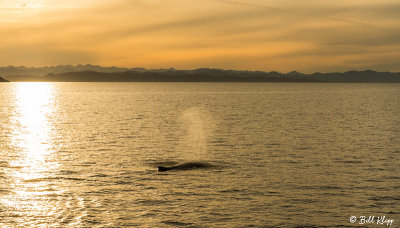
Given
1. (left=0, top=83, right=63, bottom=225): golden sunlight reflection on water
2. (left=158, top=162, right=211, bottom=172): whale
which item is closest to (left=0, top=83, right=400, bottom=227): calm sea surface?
(left=0, top=83, right=63, bottom=225): golden sunlight reflection on water

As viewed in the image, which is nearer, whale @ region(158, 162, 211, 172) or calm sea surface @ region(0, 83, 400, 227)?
calm sea surface @ region(0, 83, 400, 227)

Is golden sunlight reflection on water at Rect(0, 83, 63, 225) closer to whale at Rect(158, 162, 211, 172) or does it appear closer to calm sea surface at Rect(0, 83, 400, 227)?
calm sea surface at Rect(0, 83, 400, 227)

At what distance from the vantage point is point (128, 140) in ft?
214

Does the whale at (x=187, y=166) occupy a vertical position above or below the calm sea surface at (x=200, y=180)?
above

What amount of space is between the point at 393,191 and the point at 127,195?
67.8 ft

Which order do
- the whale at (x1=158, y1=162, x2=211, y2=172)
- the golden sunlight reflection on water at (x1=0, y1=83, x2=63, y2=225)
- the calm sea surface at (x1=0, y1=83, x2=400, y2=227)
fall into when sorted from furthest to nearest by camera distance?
the whale at (x1=158, y1=162, x2=211, y2=172)
the golden sunlight reflection on water at (x1=0, y1=83, x2=63, y2=225)
the calm sea surface at (x1=0, y1=83, x2=400, y2=227)

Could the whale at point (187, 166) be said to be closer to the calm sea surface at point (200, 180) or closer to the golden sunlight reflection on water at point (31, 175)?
the calm sea surface at point (200, 180)

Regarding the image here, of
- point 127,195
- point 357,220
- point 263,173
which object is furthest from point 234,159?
point 357,220

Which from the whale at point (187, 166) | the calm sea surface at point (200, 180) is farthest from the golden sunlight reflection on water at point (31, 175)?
the whale at point (187, 166)

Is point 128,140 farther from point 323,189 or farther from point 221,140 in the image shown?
point 323,189

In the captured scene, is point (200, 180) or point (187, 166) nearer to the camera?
point (200, 180)

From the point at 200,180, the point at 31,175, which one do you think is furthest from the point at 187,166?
the point at 31,175

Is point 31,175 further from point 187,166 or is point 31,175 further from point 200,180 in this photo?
point 200,180

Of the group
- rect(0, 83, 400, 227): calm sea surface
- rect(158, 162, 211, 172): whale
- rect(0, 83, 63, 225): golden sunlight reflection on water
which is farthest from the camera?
rect(158, 162, 211, 172): whale
